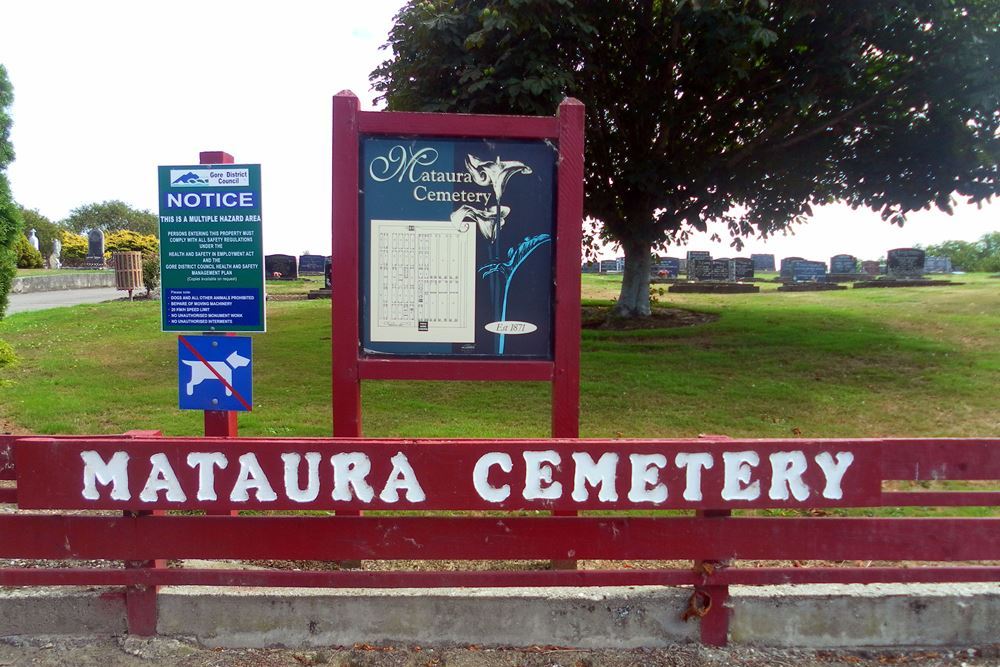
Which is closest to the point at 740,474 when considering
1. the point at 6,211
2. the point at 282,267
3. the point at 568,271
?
the point at 568,271

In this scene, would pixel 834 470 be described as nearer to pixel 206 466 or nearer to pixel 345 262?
pixel 345 262

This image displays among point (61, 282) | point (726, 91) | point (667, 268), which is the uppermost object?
point (726, 91)

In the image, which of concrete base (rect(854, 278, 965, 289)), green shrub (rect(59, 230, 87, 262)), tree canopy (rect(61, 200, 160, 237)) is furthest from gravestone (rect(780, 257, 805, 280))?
tree canopy (rect(61, 200, 160, 237))

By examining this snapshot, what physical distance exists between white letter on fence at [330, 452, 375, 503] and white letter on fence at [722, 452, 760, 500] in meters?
1.58

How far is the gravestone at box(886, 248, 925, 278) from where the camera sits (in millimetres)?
31031

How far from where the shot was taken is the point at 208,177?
12.9 ft

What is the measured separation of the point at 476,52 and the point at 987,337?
8900 millimetres

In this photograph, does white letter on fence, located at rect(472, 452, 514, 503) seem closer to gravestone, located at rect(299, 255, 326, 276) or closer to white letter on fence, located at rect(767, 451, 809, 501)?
white letter on fence, located at rect(767, 451, 809, 501)

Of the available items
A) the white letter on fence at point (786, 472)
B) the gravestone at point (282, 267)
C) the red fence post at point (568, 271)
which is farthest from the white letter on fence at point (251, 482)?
the gravestone at point (282, 267)

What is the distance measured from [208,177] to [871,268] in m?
41.2

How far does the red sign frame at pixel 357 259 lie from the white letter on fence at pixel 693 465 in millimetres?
902

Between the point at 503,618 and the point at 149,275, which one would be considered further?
the point at 149,275

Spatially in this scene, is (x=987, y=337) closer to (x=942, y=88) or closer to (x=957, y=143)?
(x=957, y=143)

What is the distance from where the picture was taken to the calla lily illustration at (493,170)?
4.02 meters
